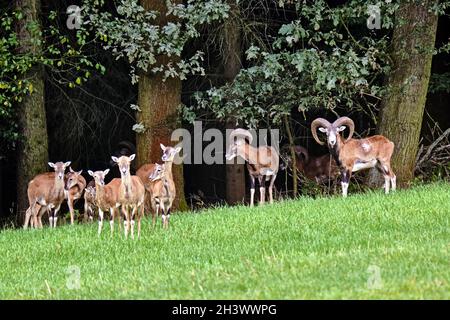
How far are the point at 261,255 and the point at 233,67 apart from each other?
1239 centimetres

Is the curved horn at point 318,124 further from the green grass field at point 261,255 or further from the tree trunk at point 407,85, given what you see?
the green grass field at point 261,255

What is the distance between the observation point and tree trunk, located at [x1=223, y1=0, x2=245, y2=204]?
76.1 feet

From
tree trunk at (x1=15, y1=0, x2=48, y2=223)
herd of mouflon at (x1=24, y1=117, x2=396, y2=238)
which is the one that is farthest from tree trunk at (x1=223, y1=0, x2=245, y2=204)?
tree trunk at (x1=15, y1=0, x2=48, y2=223)

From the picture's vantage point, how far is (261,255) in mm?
13688

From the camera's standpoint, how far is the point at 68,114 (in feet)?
85.9

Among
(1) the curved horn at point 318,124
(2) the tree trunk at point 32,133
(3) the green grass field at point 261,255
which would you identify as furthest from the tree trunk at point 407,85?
(2) the tree trunk at point 32,133

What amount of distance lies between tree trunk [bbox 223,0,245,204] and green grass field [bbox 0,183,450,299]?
5.57 m

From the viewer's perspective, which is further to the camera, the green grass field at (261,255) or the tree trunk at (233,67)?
the tree trunk at (233,67)

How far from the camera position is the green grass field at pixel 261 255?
11.2 meters

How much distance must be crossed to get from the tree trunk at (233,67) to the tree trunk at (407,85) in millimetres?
3613

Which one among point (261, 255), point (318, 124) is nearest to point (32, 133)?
point (318, 124)

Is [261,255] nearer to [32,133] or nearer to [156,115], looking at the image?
[156,115]

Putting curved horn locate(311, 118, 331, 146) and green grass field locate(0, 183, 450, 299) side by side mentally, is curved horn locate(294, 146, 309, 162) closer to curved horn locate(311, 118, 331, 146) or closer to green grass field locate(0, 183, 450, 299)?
curved horn locate(311, 118, 331, 146)
